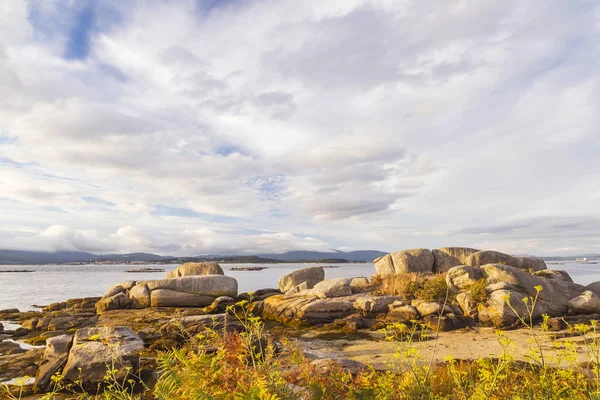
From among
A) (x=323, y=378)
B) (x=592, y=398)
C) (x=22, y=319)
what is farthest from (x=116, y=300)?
(x=592, y=398)

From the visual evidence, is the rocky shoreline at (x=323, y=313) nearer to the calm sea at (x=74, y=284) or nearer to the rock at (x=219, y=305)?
the rock at (x=219, y=305)

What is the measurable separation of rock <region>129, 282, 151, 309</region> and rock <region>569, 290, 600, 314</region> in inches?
932

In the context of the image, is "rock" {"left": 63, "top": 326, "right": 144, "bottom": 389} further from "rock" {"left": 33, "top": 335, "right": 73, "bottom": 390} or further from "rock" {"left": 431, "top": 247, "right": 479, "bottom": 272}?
"rock" {"left": 431, "top": 247, "right": 479, "bottom": 272}

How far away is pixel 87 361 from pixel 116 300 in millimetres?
15966

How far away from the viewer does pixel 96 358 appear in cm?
1005

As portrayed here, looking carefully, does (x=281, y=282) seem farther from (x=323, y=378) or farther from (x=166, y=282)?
(x=323, y=378)

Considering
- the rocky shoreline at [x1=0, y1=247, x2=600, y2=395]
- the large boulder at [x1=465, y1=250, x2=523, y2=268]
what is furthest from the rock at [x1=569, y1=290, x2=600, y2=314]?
the large boulder at [x1=465, y1=250, x2=523, y2=268]

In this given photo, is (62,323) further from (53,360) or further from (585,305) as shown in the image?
(585,305)

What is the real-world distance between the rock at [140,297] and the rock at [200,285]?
17.0 inches

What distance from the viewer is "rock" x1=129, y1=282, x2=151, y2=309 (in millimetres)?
24719

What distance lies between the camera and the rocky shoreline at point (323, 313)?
10898 mm

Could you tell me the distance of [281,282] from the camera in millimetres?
29016

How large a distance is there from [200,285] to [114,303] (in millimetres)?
5361

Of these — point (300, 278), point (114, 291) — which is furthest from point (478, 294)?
point (114, 291)
